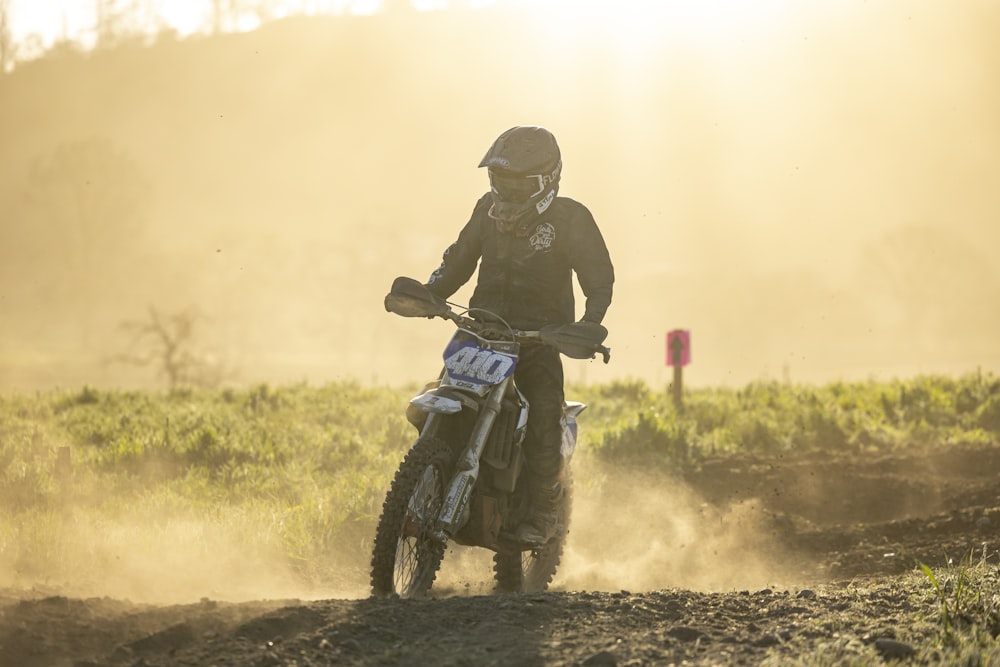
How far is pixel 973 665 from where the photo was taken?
15.5ft

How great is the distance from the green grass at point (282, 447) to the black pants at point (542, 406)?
2049 millimetres

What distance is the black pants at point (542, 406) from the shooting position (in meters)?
7.12

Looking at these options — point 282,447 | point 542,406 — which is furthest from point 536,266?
point 282,447

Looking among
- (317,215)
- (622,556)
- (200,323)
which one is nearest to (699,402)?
(622,556)

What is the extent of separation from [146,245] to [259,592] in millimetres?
100674

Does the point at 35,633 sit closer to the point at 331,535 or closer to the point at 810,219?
the point at 331,535

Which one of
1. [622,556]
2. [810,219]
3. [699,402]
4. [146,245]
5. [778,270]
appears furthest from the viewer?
[810,219]

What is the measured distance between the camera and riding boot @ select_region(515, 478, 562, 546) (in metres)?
7.08

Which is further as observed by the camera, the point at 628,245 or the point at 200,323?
the point at 628,245

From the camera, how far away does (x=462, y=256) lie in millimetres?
7492

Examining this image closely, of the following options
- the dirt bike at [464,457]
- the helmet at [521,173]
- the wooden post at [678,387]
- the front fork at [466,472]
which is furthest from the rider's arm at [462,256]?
the wooden post at [678,387]

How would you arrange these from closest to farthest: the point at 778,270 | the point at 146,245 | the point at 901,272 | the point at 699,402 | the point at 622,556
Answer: the point at 622,556 < the point at 699,402 < the point at 901,272 < the point at 146,245 < the point at 778,270

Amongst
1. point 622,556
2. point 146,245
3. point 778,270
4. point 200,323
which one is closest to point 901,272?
point 778,270

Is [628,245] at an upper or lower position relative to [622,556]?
upper
